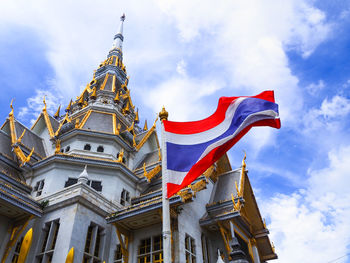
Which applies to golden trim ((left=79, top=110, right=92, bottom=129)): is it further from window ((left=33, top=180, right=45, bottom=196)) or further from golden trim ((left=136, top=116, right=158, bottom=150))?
window ((left=33, top=180, right=45, bottom=196))

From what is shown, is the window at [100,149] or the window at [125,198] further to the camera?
the window at [100,149]

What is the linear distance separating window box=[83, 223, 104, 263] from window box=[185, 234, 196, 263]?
5070 mm

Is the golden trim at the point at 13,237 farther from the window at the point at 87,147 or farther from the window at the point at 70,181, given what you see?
the window at the point at 87,147

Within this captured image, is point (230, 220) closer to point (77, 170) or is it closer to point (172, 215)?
point (172, 215)

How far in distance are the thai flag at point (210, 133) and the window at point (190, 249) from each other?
30.0 feet

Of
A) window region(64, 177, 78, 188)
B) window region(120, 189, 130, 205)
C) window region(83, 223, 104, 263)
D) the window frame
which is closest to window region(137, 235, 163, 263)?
window region(83, 223, 104, 263)

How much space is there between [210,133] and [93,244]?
37.9ft

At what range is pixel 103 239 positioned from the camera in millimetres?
17391

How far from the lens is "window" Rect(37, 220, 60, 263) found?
51.0 ft

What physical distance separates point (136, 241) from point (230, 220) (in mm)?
5580

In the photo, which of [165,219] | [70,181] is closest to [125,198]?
[70,181]

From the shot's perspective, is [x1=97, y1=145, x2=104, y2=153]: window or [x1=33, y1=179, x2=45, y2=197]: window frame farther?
[x1=97, y1=145, x2=104, y2=153]: window

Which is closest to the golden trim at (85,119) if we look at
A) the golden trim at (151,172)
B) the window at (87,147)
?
the window at (87,147)

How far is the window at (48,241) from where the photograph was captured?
1555 cm
